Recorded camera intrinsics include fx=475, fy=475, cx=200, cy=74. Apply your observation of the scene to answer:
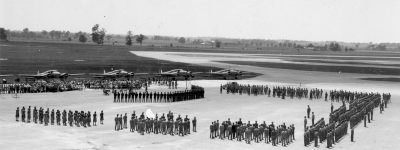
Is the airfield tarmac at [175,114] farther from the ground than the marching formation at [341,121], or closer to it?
closer to it

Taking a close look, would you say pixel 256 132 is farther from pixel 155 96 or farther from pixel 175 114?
pixel 155 96

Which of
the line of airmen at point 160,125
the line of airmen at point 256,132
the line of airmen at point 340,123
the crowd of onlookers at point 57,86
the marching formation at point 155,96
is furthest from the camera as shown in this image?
the crowd of onlookers at point 57,86

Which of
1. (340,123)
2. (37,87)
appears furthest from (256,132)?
(37,87)

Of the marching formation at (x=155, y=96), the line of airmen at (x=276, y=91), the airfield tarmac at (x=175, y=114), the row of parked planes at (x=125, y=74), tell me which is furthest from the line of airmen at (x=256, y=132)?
the row of parked planes at (x=125, y=74)

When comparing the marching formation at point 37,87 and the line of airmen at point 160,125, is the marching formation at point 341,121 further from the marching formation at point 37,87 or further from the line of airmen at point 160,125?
the marching formation at point 37,87

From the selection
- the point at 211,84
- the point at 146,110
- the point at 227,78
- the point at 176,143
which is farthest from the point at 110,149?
the point at 227,78

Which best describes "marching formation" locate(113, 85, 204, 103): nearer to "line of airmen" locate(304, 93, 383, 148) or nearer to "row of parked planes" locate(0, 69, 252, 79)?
"row of parked planes" locate(0, 69, 252, 79)
